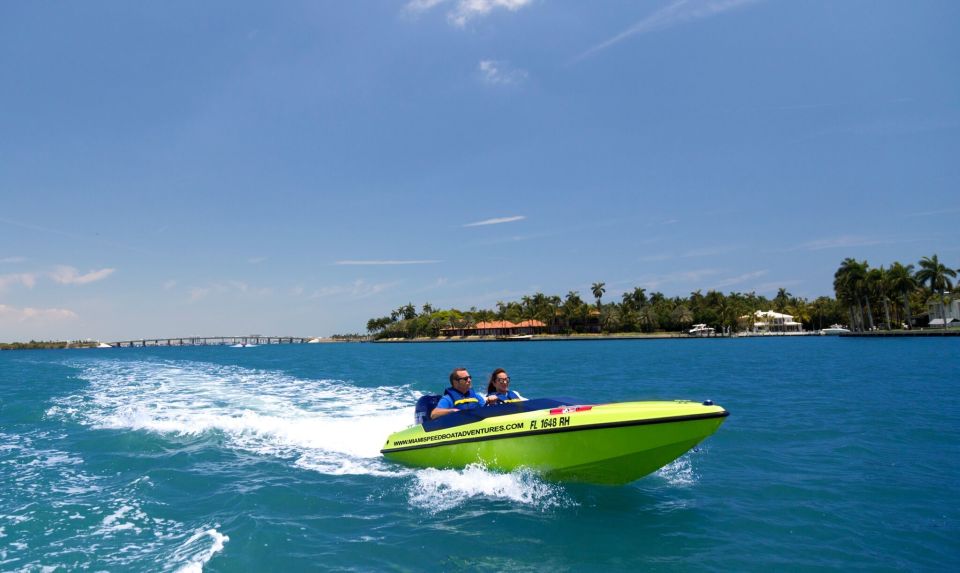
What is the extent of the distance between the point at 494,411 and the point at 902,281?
94.6 m

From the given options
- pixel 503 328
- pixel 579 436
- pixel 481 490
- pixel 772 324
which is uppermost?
pixel 503 328

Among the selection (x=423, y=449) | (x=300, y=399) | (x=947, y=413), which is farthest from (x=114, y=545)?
(x=947, y=413)

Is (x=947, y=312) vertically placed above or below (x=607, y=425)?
above

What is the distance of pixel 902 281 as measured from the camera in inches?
3214

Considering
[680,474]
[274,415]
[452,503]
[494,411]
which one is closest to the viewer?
[452,503]

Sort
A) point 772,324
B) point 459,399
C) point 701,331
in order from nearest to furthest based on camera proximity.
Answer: point 459,399 → point 701,331 → point 772,324

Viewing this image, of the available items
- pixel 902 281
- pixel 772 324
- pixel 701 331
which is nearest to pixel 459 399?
pixel 902 281

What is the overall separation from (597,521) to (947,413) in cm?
1280

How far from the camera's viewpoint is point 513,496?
8.31 m

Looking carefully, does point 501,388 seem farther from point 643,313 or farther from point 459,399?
point 643,313

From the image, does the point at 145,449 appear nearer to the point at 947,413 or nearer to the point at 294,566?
the point at 294,566

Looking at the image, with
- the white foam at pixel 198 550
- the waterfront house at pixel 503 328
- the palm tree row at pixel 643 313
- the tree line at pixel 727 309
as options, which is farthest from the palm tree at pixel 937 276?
the white foam at pixel 198 550

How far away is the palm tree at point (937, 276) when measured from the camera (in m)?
80.0

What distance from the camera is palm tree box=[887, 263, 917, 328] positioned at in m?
81.6
